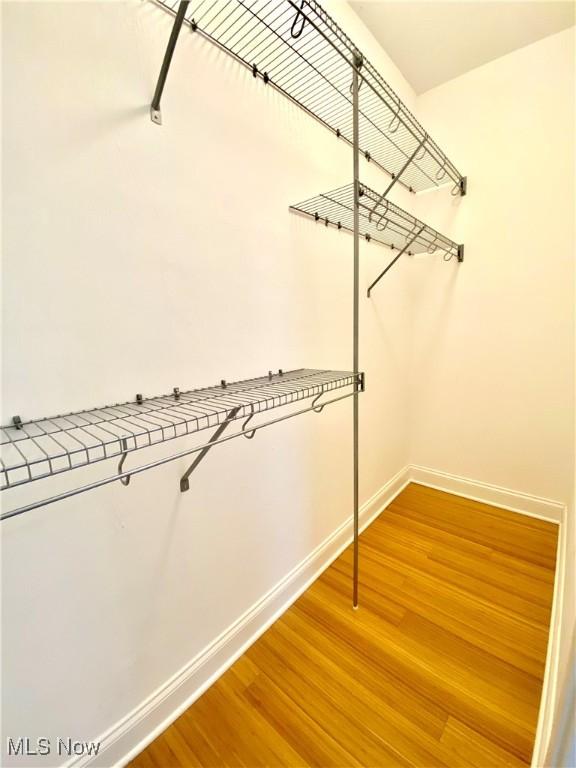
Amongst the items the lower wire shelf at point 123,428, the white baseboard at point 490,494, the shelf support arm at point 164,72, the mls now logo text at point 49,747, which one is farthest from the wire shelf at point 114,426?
the white baseboard at point 490,494

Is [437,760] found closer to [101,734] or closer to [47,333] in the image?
[101,734]

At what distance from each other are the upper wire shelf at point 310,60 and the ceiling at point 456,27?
15.9 inches

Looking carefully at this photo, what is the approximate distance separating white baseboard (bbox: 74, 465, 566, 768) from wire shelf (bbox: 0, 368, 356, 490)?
30.2 inches

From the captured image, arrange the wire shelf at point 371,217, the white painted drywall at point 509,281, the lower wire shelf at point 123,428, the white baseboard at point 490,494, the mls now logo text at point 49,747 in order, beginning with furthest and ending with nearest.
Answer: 1. the white baseboard at point 490,494
2. the white painted drywall at point 509,281
3. the wire shelf at point 371,217
4. the mls now logo text at point 49,747
5. the lower wire shelf at point 123,428

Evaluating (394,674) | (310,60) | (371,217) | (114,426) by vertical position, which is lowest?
(394,674)

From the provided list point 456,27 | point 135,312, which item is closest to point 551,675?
point 135,312

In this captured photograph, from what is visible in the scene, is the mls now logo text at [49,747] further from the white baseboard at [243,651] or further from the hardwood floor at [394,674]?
the hardwood floor at [394,674]

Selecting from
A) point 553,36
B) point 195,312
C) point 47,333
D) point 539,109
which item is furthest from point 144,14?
→ point 553,36

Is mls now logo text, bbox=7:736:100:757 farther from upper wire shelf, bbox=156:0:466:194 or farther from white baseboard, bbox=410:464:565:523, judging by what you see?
white baseboard, bbox=410:464:565:523

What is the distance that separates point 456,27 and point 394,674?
2.83 metres

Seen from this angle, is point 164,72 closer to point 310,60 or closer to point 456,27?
point 310,60

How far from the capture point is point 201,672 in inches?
41.1

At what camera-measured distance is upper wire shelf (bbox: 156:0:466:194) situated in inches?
35.2

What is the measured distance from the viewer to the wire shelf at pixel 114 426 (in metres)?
0.61
